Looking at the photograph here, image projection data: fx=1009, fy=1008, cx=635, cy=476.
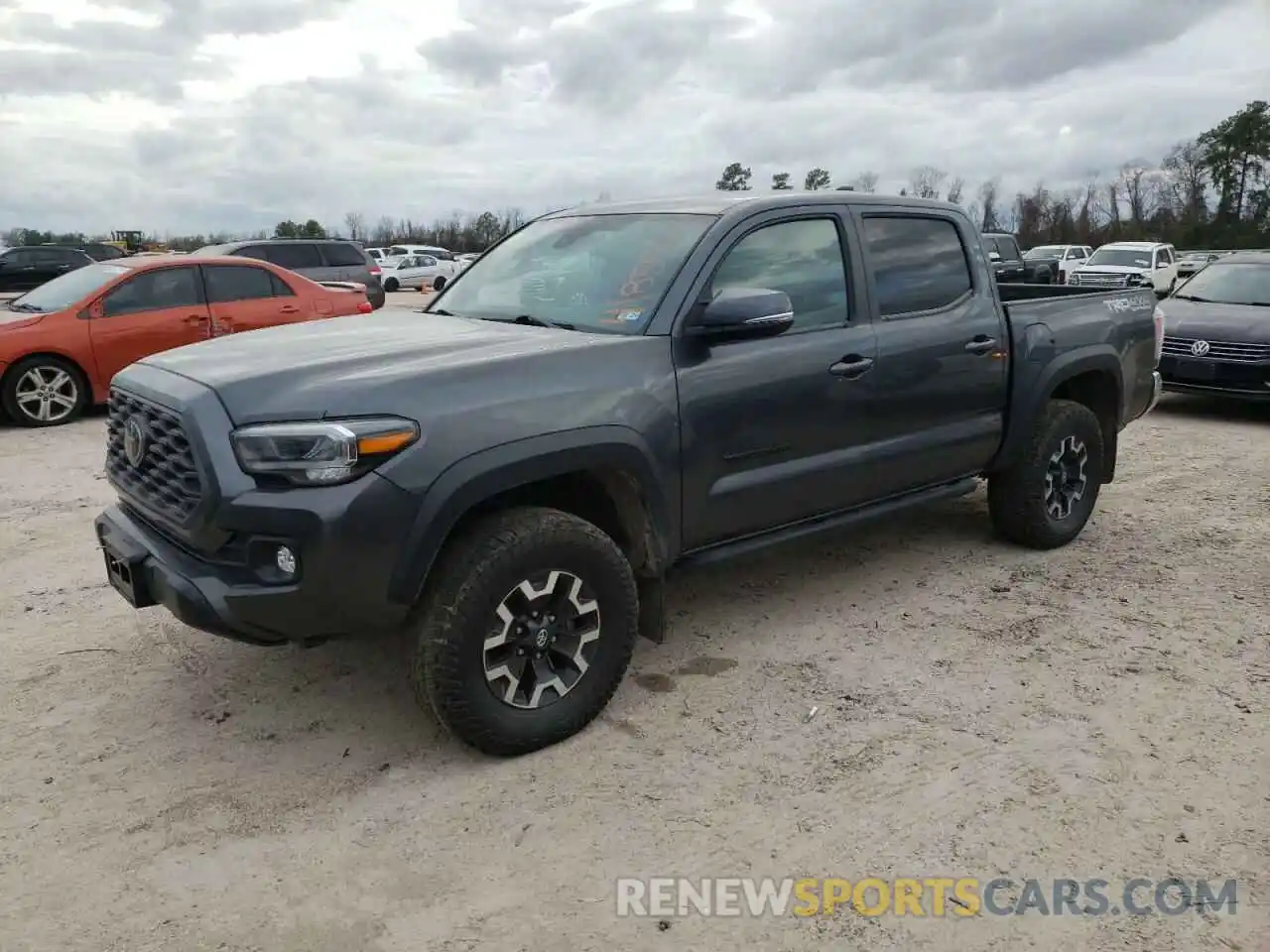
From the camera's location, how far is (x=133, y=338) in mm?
8992

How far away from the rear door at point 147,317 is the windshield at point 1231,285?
1013 centimetres

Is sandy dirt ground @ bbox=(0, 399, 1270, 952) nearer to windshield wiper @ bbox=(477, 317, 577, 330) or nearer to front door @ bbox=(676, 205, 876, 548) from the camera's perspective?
front door @ bbox=(676, 205, 876, 548)

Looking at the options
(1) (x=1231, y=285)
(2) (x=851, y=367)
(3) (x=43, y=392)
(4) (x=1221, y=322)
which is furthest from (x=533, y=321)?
(1) (x=1231, y=285)

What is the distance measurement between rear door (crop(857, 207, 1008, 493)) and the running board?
68mm

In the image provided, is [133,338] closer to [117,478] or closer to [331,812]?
[117,478]

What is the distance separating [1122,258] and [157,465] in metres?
25.0

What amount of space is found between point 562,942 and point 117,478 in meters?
2.28

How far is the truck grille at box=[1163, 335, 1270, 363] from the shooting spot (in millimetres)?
9211

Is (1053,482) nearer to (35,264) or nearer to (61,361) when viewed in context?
(61,361)

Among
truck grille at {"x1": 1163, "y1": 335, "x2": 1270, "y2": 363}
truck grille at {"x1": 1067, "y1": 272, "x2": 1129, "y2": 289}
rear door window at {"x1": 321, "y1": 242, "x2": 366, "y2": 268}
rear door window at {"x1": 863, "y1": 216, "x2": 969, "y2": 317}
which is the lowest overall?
truck grille at {"x1": 1163, "y1": 335, "x2": 1270, "y2": 363}

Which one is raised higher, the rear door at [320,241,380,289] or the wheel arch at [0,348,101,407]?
the rear door at [320,241,380,289]

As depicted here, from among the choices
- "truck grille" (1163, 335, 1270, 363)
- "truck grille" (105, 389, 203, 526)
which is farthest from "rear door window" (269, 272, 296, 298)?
"truck grille" (1163, 335, 1270, 363)

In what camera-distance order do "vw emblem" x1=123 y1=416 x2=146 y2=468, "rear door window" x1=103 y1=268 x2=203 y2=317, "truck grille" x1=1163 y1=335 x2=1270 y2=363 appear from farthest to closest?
"truck grille" x1=1163 y1=335 x2=1270 y2=363, "rear door window" x1=103 y1=268 x2=203 y2=317, "vw emblem" x1=123 y1=416 x2=146 y2=468

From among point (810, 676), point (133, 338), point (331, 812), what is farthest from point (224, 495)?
point (133, 338)
